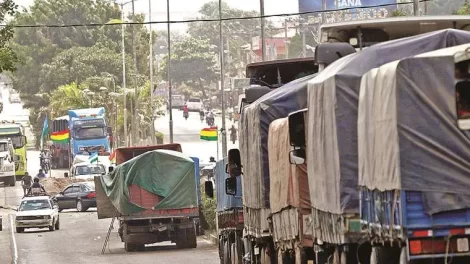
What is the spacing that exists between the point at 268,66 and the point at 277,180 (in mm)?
7318

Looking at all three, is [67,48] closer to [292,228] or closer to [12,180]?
[12,180]

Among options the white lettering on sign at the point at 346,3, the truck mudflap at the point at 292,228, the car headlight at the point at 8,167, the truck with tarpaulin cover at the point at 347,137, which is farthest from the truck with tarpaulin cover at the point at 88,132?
the truck with tarpaulin cover at the point at 347,137

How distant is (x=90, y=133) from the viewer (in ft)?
276

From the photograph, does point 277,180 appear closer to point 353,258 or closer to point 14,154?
point 353,258

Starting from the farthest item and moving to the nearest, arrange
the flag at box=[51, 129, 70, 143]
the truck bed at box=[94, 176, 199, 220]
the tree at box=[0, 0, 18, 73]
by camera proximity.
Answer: the flag at box=[51, 129, 70, 143], the truck bed at box=[94, 176, 199, 220], the tree at box=[0, 0, 18, 73]

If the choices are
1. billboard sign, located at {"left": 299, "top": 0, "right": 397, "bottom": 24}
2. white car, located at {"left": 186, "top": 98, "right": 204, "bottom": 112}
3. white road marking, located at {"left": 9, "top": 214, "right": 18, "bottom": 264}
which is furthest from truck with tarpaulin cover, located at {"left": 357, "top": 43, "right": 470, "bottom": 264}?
white car, located at {"left": 186, "top": 98, "right": 204, "bottom": 112}

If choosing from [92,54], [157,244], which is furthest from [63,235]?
[92,54]

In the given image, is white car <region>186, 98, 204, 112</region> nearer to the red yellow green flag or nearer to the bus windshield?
the bus windshield

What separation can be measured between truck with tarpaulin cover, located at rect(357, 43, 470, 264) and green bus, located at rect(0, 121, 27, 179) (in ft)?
226

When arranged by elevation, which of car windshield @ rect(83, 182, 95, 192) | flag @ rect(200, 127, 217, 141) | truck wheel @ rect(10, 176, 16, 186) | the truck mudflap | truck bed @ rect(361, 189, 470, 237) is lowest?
truck wheel @ rect(10, 176, 16, 186)

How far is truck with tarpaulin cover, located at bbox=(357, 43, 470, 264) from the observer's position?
11.7 m

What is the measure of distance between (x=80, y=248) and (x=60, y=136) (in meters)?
51.1

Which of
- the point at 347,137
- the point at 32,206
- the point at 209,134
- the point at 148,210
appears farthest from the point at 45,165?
the point at 347,137

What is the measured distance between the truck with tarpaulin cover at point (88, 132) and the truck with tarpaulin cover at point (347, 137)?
226 feet
